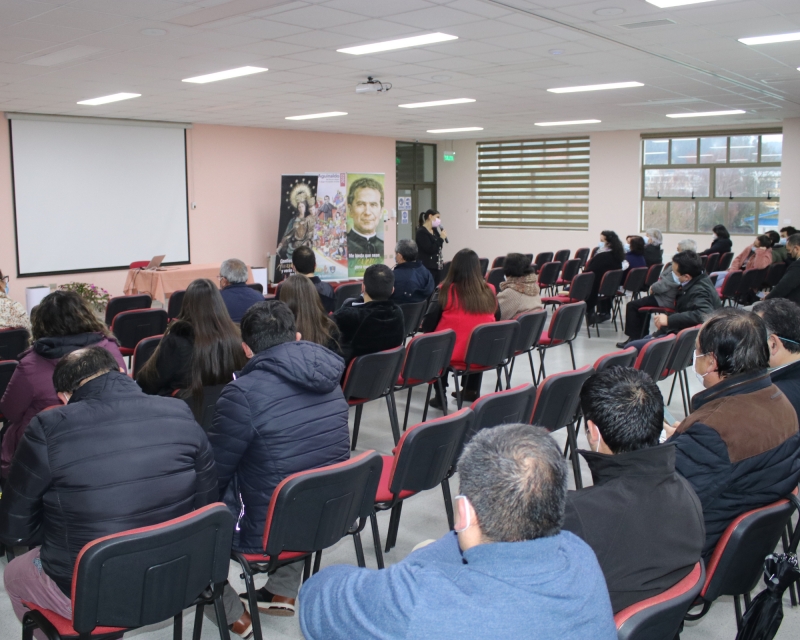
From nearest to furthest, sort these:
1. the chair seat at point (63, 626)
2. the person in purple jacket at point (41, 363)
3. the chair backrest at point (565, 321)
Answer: the chair seat at point (63, 626) → the person in purple jacket at point (41, 363) → the chair backrest at point (565, 321)

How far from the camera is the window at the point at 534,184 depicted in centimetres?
1509

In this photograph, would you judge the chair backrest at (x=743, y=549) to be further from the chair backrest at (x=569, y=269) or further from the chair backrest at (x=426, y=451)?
the chair backrest at (x=569, y=269)

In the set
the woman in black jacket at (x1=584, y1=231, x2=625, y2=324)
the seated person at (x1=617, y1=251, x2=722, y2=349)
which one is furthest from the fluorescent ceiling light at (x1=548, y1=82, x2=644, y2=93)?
the seated person at (x1=617, y1=251, x2=722, y2=349)

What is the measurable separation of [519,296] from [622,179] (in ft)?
31.3

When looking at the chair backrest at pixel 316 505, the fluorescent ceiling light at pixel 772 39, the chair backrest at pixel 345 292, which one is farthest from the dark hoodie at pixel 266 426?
the fluorescent ceiling light at pixel 772 39

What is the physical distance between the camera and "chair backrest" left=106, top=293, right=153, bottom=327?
6.61 m

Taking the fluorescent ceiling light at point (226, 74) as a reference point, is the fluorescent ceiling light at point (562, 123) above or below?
above

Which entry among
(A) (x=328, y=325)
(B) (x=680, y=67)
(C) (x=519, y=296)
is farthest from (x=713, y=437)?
(B) (x=680, y=67)

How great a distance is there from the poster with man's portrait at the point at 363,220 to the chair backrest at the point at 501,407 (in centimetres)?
944

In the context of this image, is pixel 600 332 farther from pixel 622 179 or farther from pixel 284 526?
pixel 284 526

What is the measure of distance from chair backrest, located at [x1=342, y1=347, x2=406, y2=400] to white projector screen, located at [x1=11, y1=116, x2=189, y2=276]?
7.57 metres

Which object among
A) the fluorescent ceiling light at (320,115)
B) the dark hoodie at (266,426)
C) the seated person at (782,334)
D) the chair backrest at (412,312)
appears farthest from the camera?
the fluorescent ceiling light at (320,115)

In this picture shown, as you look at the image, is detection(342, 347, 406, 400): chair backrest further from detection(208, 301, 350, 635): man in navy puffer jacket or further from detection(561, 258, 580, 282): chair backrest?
detection(561, 258, 580, 282): chair backrest

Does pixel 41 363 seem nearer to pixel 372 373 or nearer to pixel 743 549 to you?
pixel 372 373
